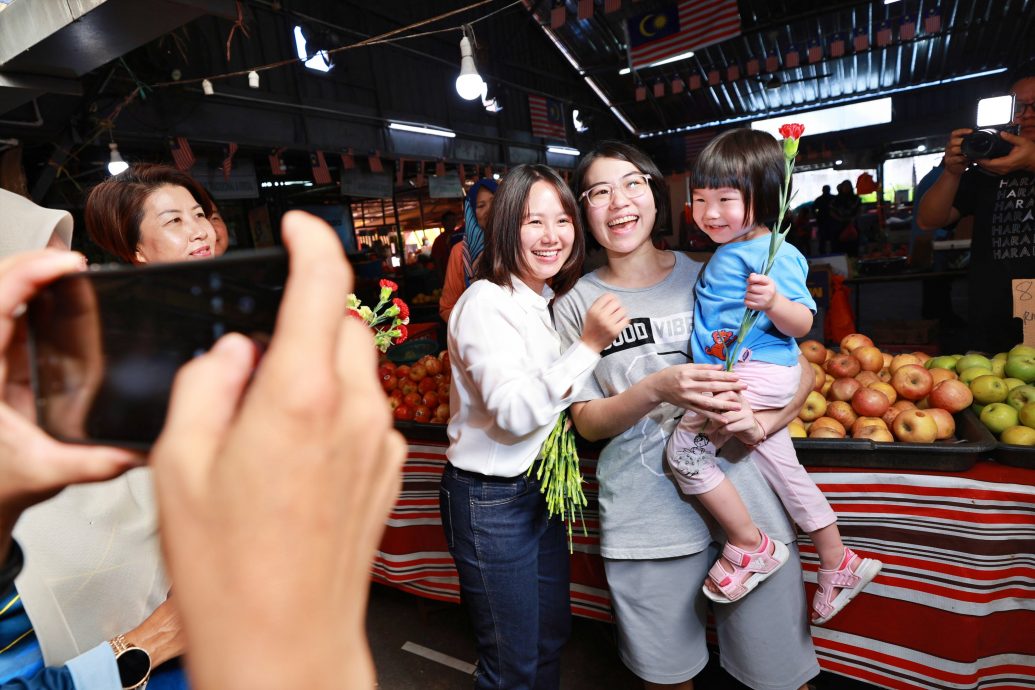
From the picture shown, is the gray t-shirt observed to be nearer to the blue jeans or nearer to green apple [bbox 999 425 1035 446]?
the blue jeans

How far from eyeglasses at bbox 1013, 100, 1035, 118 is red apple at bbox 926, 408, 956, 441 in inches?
53.4

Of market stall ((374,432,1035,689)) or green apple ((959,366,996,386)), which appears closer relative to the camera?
market stall ((374,432,1035,689))

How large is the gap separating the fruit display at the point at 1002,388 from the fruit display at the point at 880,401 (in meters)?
0.04

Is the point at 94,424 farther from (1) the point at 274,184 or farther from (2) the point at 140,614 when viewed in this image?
(1) the point at 274,184

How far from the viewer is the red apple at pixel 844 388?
2.05m

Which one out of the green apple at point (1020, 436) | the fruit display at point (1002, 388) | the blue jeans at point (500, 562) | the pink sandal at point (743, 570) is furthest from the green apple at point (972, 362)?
the blue jeans at point (500, 562)

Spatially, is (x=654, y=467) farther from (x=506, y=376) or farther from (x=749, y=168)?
(x=749, y=168)

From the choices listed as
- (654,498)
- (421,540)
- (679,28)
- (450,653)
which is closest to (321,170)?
(679,28)

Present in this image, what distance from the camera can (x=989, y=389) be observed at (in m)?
1.94

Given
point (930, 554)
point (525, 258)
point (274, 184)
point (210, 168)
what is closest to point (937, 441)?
point (930, 554)

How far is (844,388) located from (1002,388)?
1.66 ft

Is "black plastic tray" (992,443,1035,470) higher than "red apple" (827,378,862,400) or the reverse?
the reverse

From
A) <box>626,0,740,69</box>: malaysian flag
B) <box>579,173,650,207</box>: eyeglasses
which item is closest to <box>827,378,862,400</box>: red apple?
<box>579,173,650,207</box>: eyeglasses

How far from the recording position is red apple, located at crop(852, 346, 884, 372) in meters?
2.22
